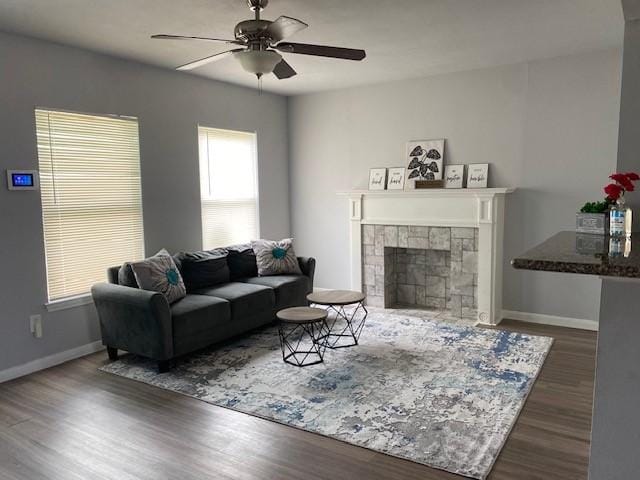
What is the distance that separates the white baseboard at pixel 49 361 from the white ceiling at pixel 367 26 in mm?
2584

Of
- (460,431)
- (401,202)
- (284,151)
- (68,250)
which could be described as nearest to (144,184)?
(68,250)

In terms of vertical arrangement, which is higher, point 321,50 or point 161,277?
point 321,50

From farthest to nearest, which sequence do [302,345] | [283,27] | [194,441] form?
[302,345]
[194,441]
[283,27]

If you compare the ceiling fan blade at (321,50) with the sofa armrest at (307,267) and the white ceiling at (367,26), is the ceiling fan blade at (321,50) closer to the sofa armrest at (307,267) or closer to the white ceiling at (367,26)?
the white ceiling at (367,26)

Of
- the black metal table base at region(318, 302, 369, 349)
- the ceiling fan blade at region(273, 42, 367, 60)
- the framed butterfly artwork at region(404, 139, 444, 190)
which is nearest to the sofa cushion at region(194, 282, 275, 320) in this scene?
the black metal table base at region(318, 302, 369, 349)

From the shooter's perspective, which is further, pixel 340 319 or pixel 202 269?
pixel 340 319

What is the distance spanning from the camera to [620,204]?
1.93 metres

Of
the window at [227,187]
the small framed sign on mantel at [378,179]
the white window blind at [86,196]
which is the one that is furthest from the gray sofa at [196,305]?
the small framed sign on mantel at [378,179]

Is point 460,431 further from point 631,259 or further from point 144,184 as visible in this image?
point 144,184

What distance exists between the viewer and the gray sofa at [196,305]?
3848 millimetres

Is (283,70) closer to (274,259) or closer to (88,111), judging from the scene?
(88,111)

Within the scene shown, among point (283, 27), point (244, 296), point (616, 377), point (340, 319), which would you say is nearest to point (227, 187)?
point (244, 296)

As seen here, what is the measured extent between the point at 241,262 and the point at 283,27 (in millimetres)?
2950

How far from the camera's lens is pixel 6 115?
3.78m
